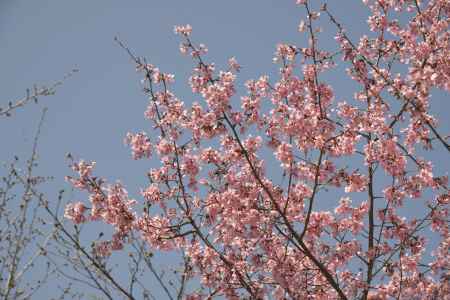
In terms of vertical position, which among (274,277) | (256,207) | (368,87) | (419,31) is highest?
(419,31)

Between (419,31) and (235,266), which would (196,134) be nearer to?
(235,266)

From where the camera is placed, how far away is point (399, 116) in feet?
25.3

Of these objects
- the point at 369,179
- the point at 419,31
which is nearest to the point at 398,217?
the point at 369,179

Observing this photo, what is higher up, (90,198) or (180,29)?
(180,29)

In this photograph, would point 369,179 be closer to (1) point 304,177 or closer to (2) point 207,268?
(1) point 304,177

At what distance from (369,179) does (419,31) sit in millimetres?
2693

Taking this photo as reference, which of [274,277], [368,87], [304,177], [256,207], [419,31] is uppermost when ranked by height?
[419,31]

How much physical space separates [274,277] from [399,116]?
3.02 m

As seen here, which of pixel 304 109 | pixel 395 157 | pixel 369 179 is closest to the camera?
pixel 395 157

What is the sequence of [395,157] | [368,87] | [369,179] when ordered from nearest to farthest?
[395,157] → [369,179] → [368,87]

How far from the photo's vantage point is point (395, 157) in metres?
7.36

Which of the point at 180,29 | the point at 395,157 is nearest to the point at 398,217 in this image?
the point at 395,157

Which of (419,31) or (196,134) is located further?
(419,31)

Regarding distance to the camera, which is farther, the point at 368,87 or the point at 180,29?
the point at 368,87
